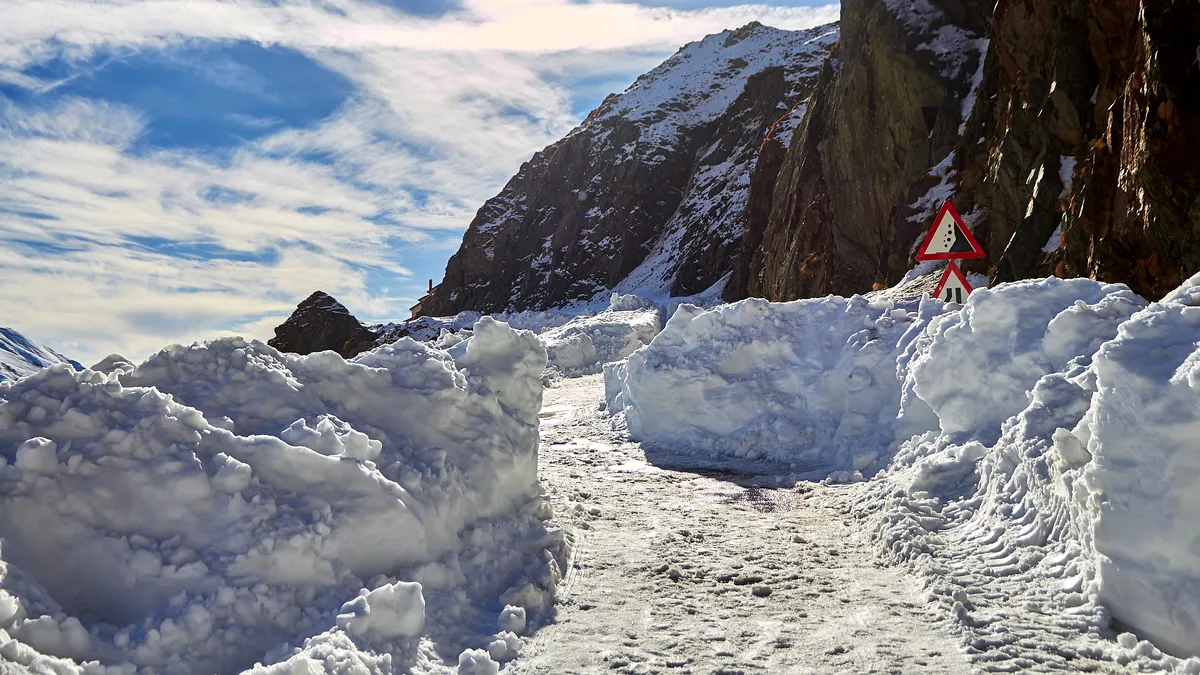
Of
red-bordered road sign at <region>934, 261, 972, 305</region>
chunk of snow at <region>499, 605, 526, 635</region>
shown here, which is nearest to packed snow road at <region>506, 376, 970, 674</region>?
chunk of snow at <region>499, 605, 526, 635</region>

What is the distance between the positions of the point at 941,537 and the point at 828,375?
5644 mm

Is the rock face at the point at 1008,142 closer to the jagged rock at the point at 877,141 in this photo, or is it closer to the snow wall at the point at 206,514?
the jagged rock at the point at 877,141

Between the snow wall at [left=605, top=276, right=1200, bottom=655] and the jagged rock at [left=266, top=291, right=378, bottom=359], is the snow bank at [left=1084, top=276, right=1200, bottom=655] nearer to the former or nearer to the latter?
the snow wall at [left=605, top=276, right=1200, bottom=655]

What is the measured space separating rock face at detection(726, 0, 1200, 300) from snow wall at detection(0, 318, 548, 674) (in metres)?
13.1

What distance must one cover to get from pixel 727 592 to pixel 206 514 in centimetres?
341

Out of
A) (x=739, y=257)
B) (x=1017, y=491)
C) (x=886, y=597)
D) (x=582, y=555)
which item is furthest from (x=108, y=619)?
(x=739, y=257)

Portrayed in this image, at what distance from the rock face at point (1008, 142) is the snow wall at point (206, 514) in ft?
43.1

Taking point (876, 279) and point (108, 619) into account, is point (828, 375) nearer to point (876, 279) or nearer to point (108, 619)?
point (108, 619)

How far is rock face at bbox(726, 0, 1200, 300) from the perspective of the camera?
13602 mm

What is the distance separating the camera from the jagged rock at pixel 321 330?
190ft

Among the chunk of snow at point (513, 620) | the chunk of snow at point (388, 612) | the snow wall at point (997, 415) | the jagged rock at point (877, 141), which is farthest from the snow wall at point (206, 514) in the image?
the jagged rock at point (877, 141)

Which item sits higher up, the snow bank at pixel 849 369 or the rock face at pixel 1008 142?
the rock face at pixel 1008 142

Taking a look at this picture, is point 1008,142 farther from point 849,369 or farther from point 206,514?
point 206,514

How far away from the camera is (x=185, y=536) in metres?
4.59
